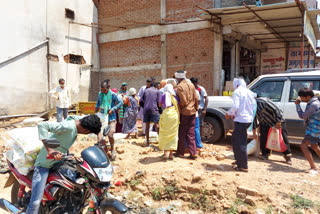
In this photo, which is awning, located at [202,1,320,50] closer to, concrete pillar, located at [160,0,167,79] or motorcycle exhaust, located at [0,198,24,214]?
concrete pillar, located at [160,0,167,79]

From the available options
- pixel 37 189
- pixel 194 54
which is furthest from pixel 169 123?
pixel 194 54

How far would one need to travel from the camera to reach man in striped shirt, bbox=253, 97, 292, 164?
4.93 m

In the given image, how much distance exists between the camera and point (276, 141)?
194 inches

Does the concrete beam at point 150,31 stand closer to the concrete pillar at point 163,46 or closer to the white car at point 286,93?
the concrete pillar at point 163,46

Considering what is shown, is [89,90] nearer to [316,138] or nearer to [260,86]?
[260,86]

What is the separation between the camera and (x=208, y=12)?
28.9 feet

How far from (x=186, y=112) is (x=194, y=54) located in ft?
20.5

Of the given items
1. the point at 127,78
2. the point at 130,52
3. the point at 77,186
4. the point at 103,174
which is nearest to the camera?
the point at 103,174

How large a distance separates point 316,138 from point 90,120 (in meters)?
3.82

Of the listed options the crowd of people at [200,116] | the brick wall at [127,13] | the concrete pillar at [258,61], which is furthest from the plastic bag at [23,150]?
the concrete pillar at [258,61]

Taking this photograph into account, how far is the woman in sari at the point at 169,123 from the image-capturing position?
4.85 metres

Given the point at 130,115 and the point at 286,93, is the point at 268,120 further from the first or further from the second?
the point at 130,115

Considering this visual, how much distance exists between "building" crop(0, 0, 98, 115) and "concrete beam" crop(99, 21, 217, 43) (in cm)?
109

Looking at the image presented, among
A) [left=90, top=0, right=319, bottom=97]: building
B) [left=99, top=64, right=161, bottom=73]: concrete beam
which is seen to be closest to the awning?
[left=90, top=0, right=319, bottom=97]: building
